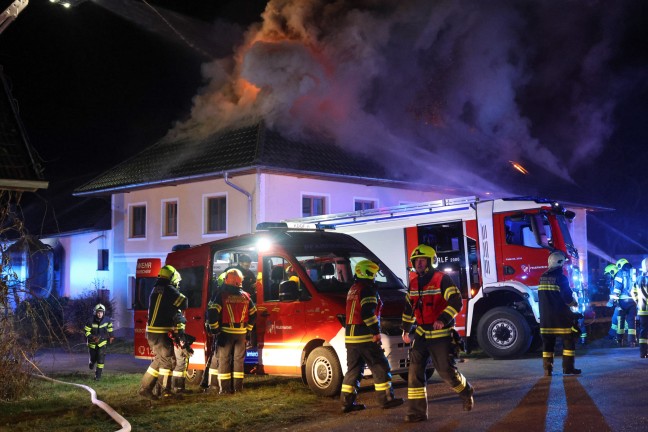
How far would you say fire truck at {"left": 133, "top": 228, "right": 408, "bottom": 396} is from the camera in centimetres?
922

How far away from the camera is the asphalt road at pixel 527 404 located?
6.95 meters

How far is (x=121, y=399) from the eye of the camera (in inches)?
389

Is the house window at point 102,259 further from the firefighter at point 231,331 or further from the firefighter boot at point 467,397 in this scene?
the firefighter boot at point 467,397

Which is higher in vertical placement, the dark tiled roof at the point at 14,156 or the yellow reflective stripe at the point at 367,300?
the dark tiled roof at the point at 14,156

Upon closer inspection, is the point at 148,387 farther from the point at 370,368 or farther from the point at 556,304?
the point at 556,304

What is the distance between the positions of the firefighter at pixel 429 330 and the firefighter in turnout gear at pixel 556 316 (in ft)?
9.83

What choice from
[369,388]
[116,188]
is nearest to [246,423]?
[369,388]

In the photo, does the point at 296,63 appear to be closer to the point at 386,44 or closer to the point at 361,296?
the point at 386,44

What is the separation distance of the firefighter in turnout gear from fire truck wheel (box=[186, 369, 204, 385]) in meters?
5.11

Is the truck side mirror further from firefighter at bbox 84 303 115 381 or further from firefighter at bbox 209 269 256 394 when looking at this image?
firefighter at bbox 84 303 115 381

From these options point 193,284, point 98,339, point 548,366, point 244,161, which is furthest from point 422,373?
point 244,161

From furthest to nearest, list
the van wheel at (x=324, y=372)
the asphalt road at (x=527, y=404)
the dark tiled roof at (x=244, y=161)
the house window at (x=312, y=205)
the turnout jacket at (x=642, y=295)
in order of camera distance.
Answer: the house window at (x=312, y=205) → the dark tiled roof at (x=244, y=161) → the turnout jacket at (x=642, y=295) → the van wheel at (x=324, y=372) → the asphalt road at (x=527, y=404)

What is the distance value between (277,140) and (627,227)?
67.4 ft

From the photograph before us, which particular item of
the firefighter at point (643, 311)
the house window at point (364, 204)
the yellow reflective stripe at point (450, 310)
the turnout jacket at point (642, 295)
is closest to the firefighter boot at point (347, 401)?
the yellow reflective stripe at point (450, 310)
